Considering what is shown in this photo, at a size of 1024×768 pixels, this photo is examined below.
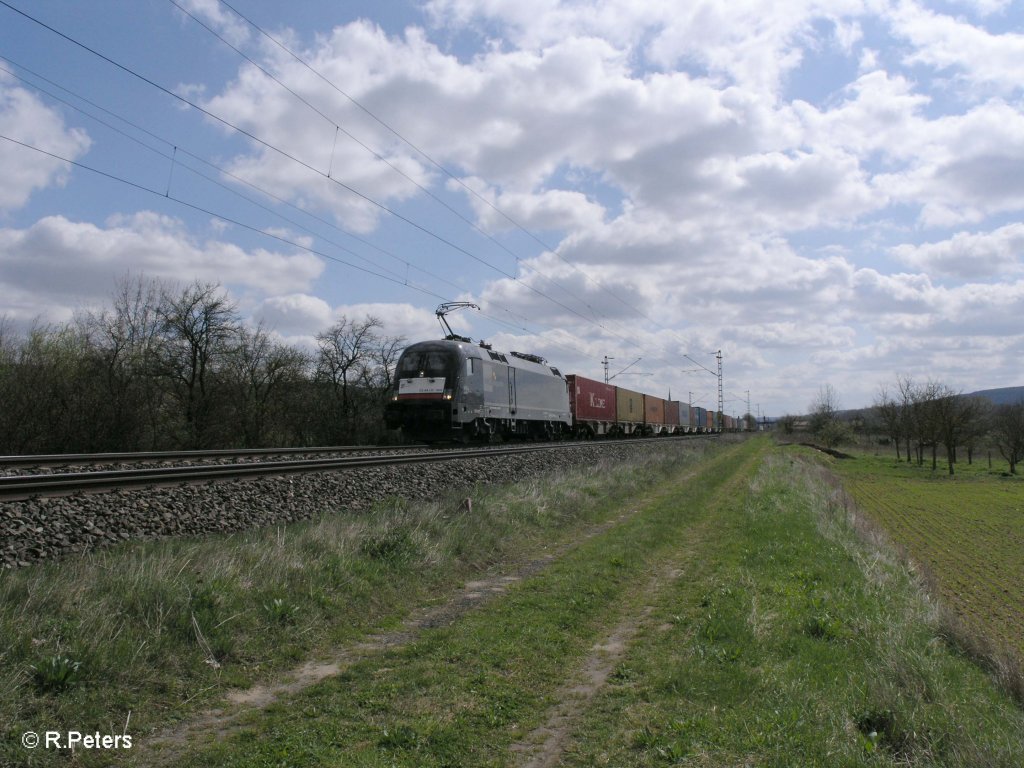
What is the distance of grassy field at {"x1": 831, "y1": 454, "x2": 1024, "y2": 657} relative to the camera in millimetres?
12797

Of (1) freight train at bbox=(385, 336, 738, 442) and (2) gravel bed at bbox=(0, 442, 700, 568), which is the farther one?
(1) freight train at bbox=(385, 336, 738, 442)

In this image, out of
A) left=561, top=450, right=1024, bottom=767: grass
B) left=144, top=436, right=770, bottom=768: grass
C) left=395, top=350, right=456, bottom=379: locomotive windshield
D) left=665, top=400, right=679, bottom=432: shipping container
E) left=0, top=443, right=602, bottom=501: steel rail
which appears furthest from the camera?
left=665, top=400, right=679, bottom=432: shipping container

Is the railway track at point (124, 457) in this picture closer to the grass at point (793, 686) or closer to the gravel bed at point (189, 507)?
the gravel bed at point (189, 507)

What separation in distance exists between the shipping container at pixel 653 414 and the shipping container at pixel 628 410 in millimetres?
1605

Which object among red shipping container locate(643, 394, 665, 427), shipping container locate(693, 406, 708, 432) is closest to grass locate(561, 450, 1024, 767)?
red shipping container locate(643, 394, 665, 427)

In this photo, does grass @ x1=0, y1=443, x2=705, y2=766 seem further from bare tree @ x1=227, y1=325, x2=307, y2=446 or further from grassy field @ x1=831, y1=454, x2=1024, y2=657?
bare tree @ x1=227, y1=325, x2=307, y2=446

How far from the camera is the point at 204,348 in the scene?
96.9 feet

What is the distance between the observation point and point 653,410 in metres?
57.6

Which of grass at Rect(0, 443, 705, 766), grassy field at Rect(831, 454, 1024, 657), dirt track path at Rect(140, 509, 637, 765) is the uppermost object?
grass at Rect(0, 443, 705, 766)

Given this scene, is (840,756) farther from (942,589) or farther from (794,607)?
(942,589)

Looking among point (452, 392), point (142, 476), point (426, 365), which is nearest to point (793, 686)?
point (142, 476)

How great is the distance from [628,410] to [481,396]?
27.1 m

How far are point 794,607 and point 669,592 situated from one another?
1.35 meters

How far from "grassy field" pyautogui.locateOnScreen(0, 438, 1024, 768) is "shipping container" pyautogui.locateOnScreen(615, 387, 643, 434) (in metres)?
38.1
